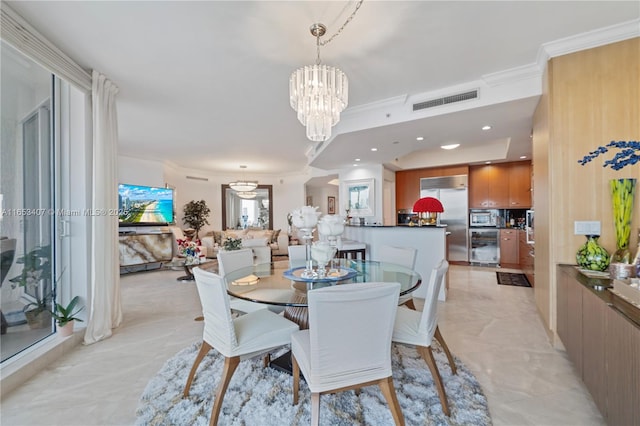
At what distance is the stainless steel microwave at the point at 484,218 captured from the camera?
6.36 meters

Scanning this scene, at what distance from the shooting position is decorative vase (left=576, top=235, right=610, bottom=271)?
207 centimetres

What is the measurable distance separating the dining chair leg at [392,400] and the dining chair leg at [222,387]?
83cm

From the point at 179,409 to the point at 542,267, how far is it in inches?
132

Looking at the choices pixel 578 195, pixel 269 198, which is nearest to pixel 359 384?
pixel 578 195

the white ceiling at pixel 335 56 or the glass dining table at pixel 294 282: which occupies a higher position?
the white ceiling at pixel 335 56

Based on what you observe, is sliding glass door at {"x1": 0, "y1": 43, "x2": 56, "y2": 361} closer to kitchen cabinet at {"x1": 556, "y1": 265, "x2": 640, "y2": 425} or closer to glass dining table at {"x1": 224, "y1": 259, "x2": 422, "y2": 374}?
glass dining table at {"x1": 224, "y1": 259, "x2": 422, "y2": 374}

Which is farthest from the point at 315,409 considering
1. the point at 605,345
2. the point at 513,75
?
the point at 513,75

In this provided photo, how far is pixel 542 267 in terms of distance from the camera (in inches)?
111

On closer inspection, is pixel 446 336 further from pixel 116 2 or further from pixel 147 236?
pixel 147 236

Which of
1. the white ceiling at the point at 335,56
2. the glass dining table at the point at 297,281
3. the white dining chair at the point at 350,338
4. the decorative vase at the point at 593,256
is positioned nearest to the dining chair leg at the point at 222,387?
the glass dining table at the point at 297,281

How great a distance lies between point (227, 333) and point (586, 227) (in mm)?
2898

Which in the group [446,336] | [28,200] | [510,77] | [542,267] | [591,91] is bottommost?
[446,336]

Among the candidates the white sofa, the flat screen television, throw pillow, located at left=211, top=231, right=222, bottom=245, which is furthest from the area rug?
throw pillow, located at left=211, top=231, right=222, bottom=245

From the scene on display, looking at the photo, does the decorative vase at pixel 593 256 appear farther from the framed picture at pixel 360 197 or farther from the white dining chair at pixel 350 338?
the framed picture at pixel 360 197
